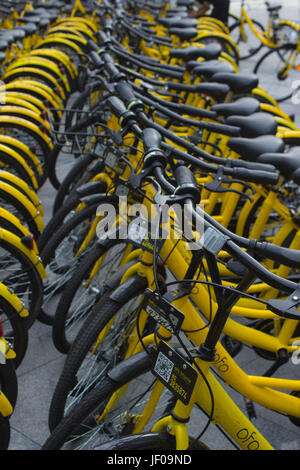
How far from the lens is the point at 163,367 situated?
5.00 ft

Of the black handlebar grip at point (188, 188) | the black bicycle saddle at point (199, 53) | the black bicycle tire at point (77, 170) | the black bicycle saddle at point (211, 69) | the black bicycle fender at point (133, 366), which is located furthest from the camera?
the black bicycle saddle at point (199, 53)

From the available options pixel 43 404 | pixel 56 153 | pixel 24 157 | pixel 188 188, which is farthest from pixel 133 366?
pixel 56 153

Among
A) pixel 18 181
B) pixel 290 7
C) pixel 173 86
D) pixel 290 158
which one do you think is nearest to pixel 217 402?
pixel 290 158

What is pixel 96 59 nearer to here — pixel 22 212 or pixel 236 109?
pixel 236 109

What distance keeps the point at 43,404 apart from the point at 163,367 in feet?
4.50

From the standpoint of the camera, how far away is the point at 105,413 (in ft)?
7.16

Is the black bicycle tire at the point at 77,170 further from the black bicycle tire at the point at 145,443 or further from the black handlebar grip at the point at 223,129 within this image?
the black bicycle tire at the point at 145,443

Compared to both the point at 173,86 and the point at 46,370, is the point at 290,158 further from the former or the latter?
the point at 46,370

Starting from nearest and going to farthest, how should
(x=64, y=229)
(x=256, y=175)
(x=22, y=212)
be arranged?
1. (x=256, y=175)
2. (x=64, y=229)
3. (x=22, y=212)

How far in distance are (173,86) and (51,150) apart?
1097 mm

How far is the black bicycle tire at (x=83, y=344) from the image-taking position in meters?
2.13

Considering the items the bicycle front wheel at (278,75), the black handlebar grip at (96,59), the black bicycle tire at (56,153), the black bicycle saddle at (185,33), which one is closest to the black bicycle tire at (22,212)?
the black bicycle tire at (56,153)

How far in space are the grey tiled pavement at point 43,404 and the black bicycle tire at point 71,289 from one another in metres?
0.16

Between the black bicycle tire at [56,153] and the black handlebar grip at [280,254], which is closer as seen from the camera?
the black handlebar grip at [280,254]
